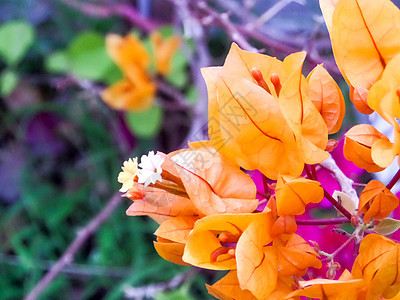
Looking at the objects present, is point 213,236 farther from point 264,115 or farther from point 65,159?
point 65,159

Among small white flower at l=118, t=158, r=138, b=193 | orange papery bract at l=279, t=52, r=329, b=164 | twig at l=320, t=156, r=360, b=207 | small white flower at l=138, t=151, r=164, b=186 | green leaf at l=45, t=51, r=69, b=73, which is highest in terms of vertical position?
orange papery bract at l=279, t=52, r=329, b=164

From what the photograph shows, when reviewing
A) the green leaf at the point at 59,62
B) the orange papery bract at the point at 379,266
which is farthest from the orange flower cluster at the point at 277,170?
the green leaf at the point at 59,62

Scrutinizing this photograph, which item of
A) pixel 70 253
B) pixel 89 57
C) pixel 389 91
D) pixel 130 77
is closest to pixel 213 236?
pixel 389 91

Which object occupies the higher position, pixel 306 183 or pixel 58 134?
pixel 306 183

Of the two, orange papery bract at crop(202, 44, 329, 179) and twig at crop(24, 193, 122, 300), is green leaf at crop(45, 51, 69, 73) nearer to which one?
twig at crop(24, 193, 122, 300)

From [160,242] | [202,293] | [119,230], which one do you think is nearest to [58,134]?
[119,230]

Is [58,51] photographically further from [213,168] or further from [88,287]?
[213,168]

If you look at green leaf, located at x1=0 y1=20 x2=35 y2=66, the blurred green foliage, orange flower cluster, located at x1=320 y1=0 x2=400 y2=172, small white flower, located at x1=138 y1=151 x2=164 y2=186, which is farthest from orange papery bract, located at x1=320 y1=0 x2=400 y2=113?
green leaf, located at x1=0 y1=20 x2=35 y2=66
